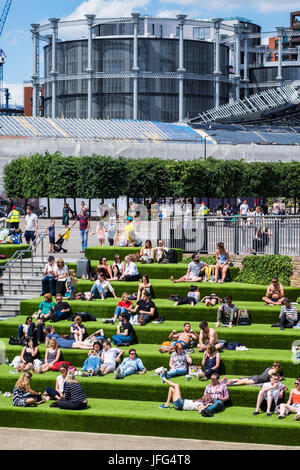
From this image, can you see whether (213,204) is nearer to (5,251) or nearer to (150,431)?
(5,251)

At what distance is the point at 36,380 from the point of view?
17.6 m

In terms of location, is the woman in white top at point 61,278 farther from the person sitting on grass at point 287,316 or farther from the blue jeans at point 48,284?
the person sitting on grass at point 287,316

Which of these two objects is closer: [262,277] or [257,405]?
[257,405]

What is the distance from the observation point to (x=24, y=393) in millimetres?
16641

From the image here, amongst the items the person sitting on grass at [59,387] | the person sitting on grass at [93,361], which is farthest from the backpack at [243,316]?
the person sitting on grass at [59,387]

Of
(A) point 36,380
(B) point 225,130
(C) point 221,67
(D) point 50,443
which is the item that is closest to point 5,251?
(A) point 36,380

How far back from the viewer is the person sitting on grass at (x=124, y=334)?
19484 millimetres

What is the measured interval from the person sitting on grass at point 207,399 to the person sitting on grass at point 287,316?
4.20 metres

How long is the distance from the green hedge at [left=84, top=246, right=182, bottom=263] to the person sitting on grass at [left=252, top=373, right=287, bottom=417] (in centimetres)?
1108

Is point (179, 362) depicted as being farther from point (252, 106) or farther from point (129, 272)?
point (252, 106)

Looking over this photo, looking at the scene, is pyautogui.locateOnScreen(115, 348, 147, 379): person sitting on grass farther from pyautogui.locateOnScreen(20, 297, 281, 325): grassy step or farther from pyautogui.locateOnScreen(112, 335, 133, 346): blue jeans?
pyautogui.locateOnScreen(20, 297, 281, 325): grassy step

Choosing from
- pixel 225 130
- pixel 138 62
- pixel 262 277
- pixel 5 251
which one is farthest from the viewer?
pixel 138 62

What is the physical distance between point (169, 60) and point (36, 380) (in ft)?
379

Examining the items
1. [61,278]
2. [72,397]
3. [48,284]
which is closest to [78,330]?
[72,397]
